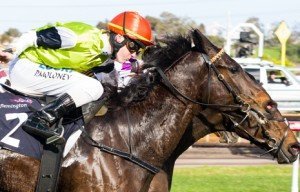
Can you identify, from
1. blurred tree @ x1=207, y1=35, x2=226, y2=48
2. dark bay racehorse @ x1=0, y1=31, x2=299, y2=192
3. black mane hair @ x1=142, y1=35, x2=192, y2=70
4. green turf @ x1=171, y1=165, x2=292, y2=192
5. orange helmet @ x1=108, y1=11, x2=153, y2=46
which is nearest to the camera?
dark bay racehorse @ x1=0, y1=31, x2=299, y2=192

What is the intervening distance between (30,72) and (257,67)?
15033 mm

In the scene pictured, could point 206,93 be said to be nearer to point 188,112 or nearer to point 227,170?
point 188,112

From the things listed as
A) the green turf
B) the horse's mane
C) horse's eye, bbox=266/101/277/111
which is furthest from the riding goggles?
the green turf

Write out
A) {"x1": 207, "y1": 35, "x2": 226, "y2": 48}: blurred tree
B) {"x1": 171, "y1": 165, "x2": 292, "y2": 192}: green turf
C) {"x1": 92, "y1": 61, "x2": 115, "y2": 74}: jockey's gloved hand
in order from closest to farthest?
{"x1": 92, "y1": 61, "x2": 115, "y2": 74}: jockey's gloved hand → {"x1": 207, "y1": 35, "x2": 226, "y2": 48}: blurred tree → {"x1": 171, "y1": 165, "x2": 292, "y2": 192}: green turf

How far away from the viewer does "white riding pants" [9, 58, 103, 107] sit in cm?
492

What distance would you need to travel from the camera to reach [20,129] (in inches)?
194

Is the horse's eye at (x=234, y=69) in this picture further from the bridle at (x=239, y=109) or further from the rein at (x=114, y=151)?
the rein at (x=114, y=151)

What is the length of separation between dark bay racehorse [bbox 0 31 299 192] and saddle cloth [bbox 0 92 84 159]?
2.2 inches

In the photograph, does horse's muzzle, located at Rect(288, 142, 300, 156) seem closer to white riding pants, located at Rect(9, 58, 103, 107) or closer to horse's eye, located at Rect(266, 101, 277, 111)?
horse's eye, located at Rect(266, 101, 277, 111)

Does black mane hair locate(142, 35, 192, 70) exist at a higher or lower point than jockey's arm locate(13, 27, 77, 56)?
lower

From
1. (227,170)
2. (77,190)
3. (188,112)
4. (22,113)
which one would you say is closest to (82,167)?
(77,190)

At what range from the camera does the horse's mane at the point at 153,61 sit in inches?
205

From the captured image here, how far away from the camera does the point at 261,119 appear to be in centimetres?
529

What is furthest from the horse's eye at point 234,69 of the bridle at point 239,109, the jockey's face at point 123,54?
the jockey's face at point 123,54
